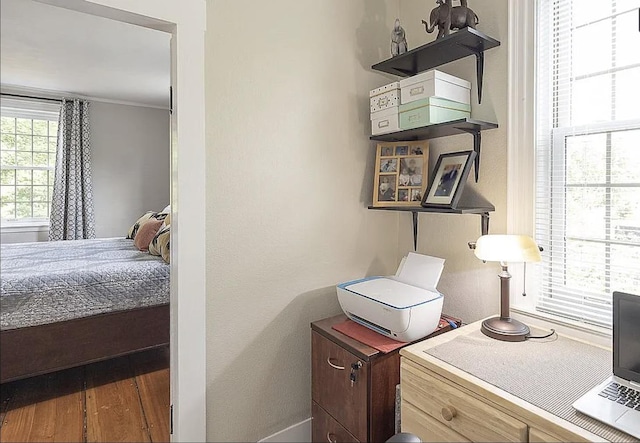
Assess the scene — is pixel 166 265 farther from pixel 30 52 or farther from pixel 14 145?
pixel 14 145

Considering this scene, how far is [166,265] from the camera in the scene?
2596mm

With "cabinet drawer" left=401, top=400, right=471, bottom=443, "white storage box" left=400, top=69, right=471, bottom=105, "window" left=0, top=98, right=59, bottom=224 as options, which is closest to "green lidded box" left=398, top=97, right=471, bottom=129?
"white storage box" left=400, top=69, right=471, bottom=105

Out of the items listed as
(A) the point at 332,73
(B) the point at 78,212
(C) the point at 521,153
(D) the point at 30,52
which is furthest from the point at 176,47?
(B) the point at 78,212

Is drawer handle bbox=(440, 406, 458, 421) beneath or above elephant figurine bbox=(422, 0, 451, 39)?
beneath

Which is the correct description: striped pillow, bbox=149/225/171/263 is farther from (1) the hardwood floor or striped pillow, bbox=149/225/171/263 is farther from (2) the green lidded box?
(2) the green lidded box

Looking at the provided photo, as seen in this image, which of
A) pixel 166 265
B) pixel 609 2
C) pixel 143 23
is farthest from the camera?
pixel 166 265

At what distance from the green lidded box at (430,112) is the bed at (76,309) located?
1.92 metres

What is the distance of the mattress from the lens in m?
2.11

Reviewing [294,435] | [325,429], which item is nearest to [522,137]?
[325,429]

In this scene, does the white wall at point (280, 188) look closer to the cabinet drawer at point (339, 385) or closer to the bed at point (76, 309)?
the cabinet drawer at point (339, 385)

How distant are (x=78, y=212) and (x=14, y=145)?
903 millimetres

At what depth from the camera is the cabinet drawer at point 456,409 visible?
0.87 meters

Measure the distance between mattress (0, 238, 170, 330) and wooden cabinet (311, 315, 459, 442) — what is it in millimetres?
1468

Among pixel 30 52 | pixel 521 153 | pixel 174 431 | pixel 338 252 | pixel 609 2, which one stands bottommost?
pixel 174 431
